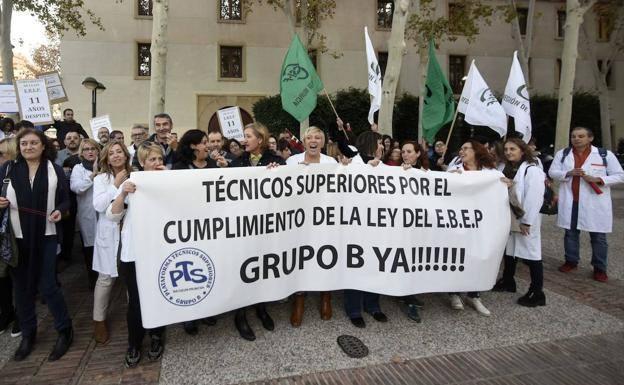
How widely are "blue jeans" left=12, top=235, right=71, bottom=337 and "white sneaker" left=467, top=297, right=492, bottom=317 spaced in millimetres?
3987

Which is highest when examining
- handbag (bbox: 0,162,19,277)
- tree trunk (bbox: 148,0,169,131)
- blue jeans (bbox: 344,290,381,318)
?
tree trunk (bbox: 148,0,169,131)

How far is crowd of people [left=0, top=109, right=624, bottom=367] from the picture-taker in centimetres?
346

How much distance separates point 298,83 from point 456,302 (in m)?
4.23

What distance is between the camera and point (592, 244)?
563 centimetres

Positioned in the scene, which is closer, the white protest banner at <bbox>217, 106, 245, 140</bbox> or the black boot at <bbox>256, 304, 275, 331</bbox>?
the black boot at <bbox>256, 304, 275, 331</bbox>

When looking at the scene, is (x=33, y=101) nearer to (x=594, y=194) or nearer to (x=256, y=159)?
(x=256, y=159)

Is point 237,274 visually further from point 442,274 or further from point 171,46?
point 171,46

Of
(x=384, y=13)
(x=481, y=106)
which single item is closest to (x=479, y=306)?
(x=481, y=106)

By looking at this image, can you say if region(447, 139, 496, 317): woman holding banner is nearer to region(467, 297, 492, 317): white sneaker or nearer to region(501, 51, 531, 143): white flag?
region(467, 297, 492, 317): white sneaker

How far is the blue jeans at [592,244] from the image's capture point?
553 centimetres

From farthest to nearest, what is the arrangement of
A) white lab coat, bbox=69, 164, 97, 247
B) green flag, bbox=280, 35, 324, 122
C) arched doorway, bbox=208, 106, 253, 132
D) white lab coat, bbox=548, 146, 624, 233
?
arched doorway, bbox=208, 106, 253, 132, green flag, bbox=280, 35, 324, 122, white lab coat, bbox=548, 146, 624, 233, white lab coat, bbox=69, 164, 97, 247

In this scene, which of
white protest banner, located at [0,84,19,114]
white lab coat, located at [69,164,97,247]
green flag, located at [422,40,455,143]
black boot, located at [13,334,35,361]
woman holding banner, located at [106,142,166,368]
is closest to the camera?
woman holding banner, located at [106,142,166,368]

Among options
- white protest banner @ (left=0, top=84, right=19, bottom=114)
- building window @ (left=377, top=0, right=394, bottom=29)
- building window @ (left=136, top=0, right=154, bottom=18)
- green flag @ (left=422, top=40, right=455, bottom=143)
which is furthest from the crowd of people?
building window @ (left=377, top=0, right=394, bottom=29)

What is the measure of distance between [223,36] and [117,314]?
1967 cm
